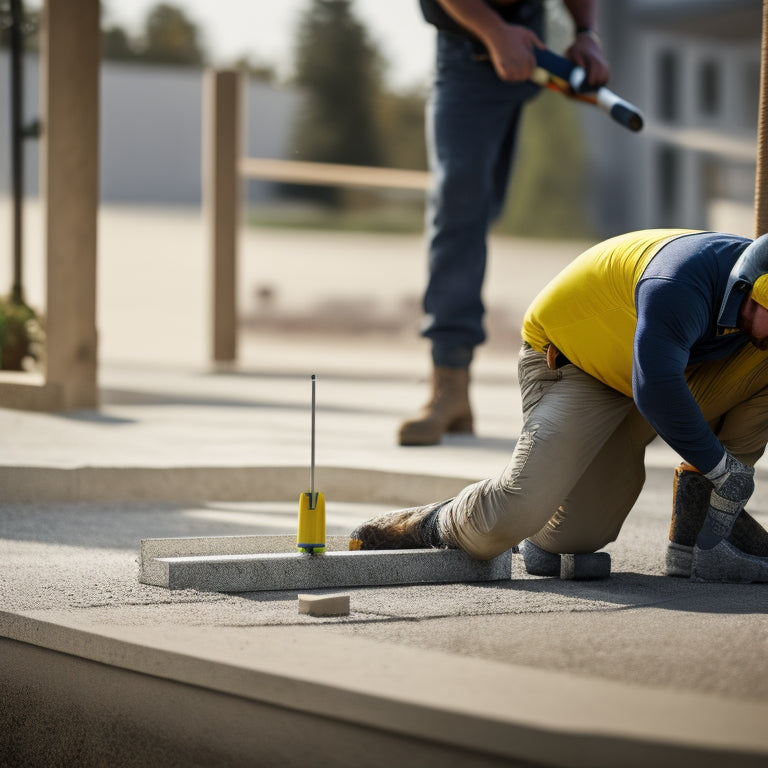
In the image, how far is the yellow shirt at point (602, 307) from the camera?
114 inches

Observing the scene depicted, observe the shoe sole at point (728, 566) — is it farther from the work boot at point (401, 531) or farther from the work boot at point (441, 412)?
the work boot at point (441, 412)

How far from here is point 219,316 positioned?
26.3ft

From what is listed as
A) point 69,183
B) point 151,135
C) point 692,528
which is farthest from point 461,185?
point 151,135

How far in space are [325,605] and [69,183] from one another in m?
3.24

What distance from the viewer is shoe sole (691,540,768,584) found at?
3.01 meters

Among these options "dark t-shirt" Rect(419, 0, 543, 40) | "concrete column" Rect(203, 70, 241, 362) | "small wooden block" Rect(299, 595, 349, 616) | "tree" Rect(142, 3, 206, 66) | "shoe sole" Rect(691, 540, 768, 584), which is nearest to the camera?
"small wooden block" Rect(299, 595, 349, 616)

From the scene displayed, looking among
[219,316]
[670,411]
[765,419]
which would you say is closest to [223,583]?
[670,411]

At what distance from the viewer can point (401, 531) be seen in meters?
3.14

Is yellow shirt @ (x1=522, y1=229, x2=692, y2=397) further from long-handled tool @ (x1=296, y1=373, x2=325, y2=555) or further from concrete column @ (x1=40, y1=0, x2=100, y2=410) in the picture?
→ concrete column @ (x1=40, y1=0, x2=100, y2=410)

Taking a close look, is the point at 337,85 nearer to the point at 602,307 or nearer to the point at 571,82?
the point at 571,82

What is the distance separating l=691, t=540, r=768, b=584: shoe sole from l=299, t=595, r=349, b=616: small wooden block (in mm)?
863

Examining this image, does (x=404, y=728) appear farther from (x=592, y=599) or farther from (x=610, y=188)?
(x=610, y=188)

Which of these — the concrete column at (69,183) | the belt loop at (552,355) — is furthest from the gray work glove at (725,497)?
the concrete column at (69,183)

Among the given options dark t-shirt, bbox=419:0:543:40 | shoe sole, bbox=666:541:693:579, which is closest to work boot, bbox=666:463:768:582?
shoe sole, bbox=666:541:693:579
